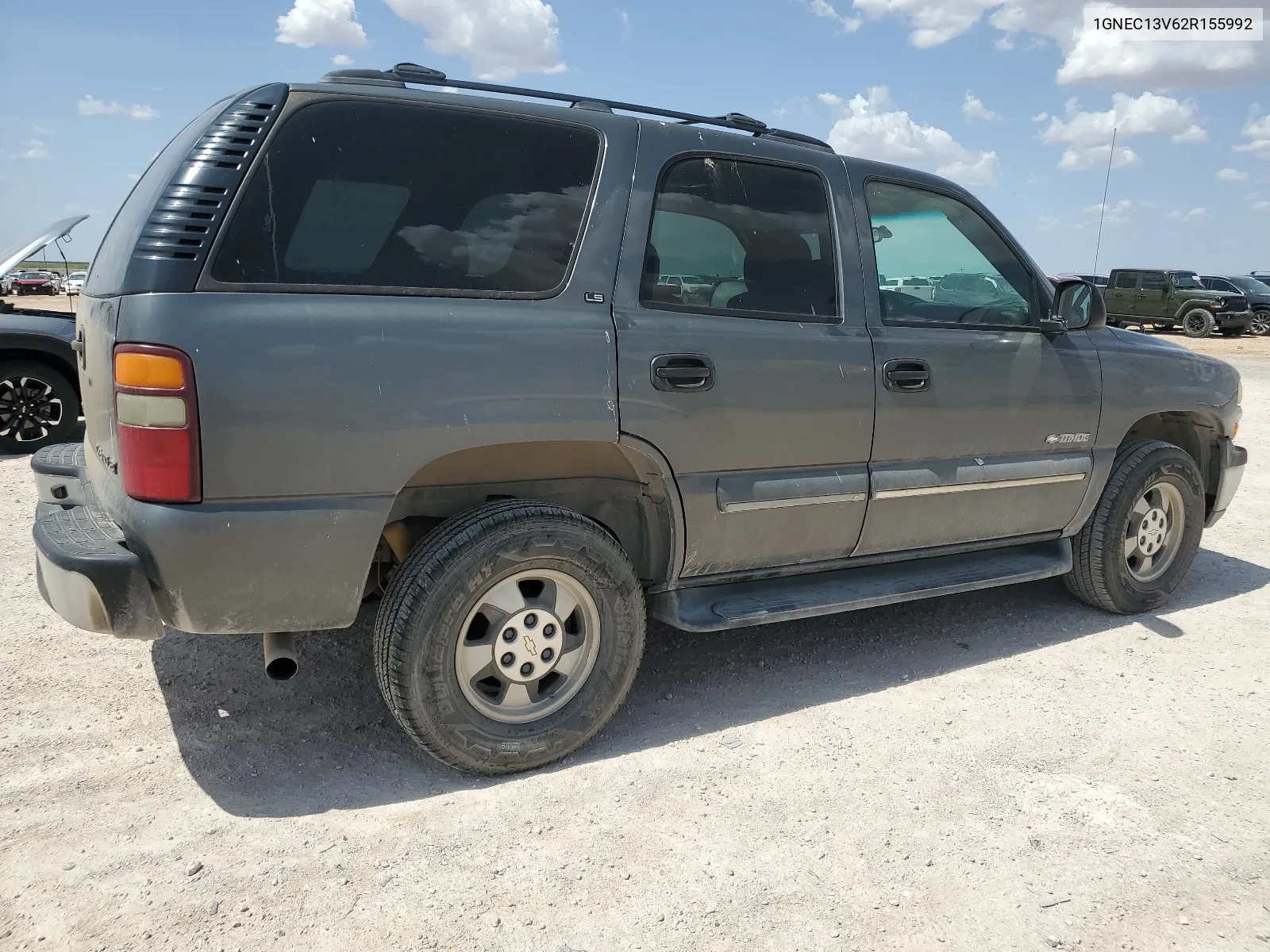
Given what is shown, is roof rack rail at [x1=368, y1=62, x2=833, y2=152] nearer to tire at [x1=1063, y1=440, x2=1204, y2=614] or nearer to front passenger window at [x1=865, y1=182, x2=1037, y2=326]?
front passenger window at [x1=865, y1=182, x2=1037, y2=326]

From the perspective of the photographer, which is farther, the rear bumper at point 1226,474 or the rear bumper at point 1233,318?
the rear bumper at point 1233,318

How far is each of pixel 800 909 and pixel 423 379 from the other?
171 centimetres

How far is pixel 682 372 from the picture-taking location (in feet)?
10.00

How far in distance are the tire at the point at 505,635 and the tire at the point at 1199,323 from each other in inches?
1013

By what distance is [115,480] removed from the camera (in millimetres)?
2674

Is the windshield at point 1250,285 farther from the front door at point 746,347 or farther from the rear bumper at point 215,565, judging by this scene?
the rear bumper at point 215,565

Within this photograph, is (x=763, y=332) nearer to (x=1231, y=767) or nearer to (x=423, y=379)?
(x=423, y=379)

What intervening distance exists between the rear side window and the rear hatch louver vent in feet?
0.16

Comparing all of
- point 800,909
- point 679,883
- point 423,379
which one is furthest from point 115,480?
point 800,909

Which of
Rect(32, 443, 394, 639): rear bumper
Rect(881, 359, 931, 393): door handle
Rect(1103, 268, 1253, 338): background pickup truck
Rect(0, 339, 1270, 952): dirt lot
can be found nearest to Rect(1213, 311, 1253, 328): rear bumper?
Rect(1103, 268, 1253, 338): background pickup truck

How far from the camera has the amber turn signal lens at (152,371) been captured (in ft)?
7.80

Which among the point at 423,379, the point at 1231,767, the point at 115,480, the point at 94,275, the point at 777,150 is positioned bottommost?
the point at 1231,767

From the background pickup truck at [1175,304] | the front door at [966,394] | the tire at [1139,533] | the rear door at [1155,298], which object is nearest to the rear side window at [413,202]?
the front door at [966,394]

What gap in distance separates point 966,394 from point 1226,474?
206 centimetres
